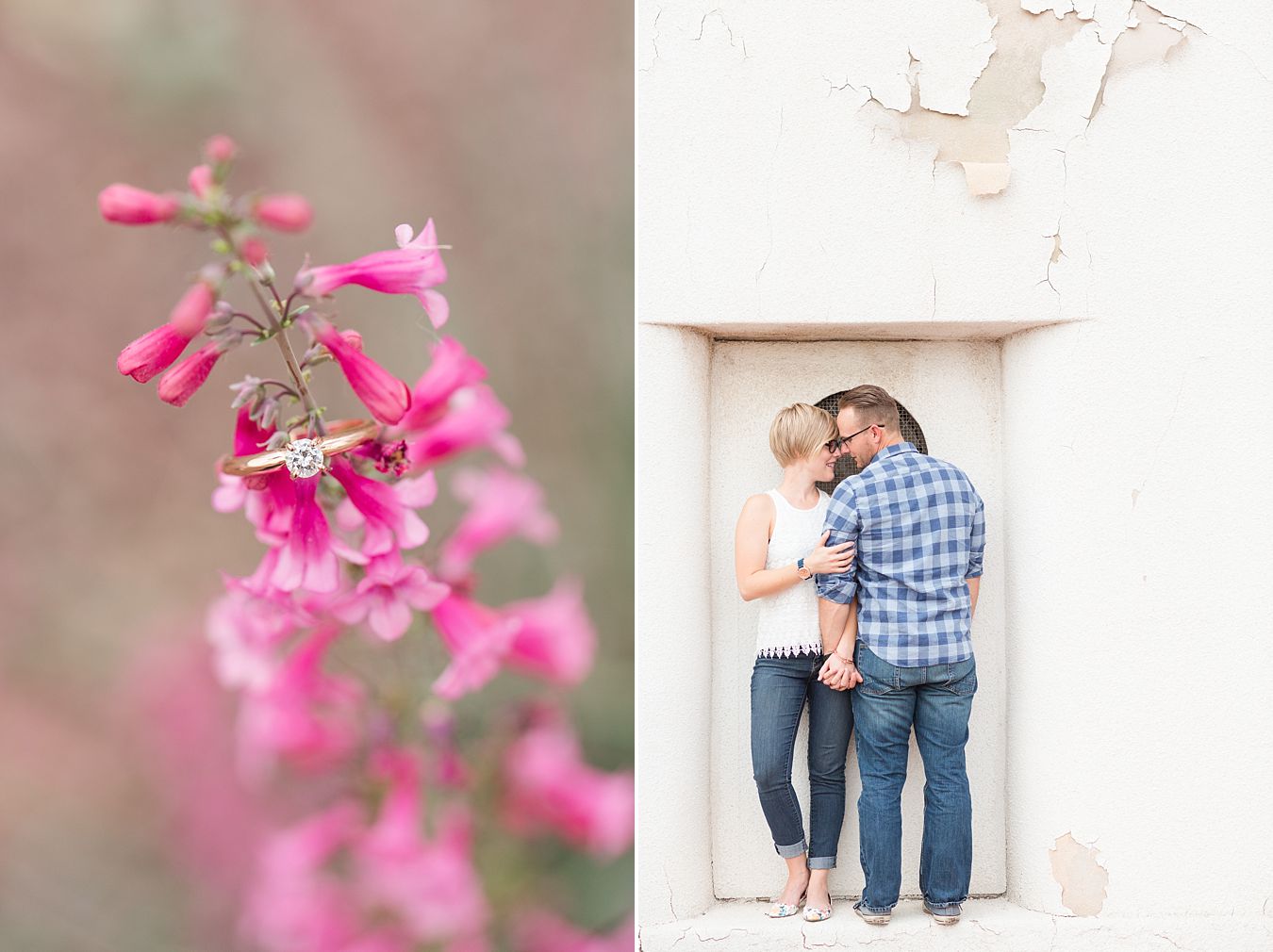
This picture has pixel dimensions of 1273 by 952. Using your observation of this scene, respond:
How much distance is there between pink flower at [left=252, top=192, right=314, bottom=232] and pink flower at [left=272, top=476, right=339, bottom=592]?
0.86ft

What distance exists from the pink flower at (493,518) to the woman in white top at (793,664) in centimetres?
147

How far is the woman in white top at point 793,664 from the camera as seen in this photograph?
254 cm

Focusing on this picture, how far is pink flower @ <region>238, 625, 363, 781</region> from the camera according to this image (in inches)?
34.3

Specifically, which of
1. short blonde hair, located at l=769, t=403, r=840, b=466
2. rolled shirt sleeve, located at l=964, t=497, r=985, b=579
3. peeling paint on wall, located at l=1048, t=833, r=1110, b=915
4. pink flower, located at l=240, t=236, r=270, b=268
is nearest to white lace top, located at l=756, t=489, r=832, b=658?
short blonde hair, located at l=769, t=403, r=840, b=466

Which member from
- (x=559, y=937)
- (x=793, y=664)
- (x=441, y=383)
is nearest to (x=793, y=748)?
(x=793, y=664)

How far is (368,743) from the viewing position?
34.4 inches

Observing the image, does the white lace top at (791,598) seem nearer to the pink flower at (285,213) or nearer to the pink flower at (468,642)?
the pink flower at (468,642)

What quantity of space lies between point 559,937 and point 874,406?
71.4 inches

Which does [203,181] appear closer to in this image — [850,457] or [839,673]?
[839,673]

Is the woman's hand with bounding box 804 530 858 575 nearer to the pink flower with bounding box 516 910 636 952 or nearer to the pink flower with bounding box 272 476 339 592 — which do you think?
the pink flower with bounding box 516 910 636 952

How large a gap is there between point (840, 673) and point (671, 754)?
445 millimetres

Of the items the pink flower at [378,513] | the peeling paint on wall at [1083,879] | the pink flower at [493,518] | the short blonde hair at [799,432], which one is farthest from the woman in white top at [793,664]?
the pink flower at [378,513]

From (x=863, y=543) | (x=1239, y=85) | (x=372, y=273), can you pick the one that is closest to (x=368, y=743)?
(x=372, y=273)

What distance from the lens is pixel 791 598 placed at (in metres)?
2.59
